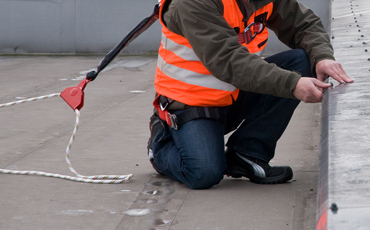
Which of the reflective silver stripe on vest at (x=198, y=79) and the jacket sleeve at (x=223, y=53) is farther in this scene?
the reflective silver stripe on vest at (x=198, y=79)

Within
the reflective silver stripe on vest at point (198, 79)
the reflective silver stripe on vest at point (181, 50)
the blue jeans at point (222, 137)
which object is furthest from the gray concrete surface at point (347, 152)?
the reflective silver stripe on vest at point (181, 50)

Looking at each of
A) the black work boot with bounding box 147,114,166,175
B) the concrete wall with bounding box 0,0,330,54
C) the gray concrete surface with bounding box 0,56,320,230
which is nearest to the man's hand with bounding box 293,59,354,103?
the gray concrete surface with bounding box 0,56,320,230

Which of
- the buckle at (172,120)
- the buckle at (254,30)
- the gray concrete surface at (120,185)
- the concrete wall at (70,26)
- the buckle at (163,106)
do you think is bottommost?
the concrete wall at (70,26)

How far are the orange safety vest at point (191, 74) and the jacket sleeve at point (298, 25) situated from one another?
17cm

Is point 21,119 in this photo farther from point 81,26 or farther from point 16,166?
point 81,26

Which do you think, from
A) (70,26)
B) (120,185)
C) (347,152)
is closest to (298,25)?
(120,185)

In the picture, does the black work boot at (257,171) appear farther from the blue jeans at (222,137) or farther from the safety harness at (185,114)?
the safety harness at (185,114)

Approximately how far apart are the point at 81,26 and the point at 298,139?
5236 mm

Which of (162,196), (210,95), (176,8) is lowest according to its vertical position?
(162,196)

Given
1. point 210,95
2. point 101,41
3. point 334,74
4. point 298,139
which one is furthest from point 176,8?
point 101,41

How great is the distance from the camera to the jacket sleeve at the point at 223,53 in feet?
7.27

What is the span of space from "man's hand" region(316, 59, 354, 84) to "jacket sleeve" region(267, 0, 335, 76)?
0.15 metres

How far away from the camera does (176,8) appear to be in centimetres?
245

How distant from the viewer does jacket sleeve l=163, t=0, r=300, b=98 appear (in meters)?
2.21
